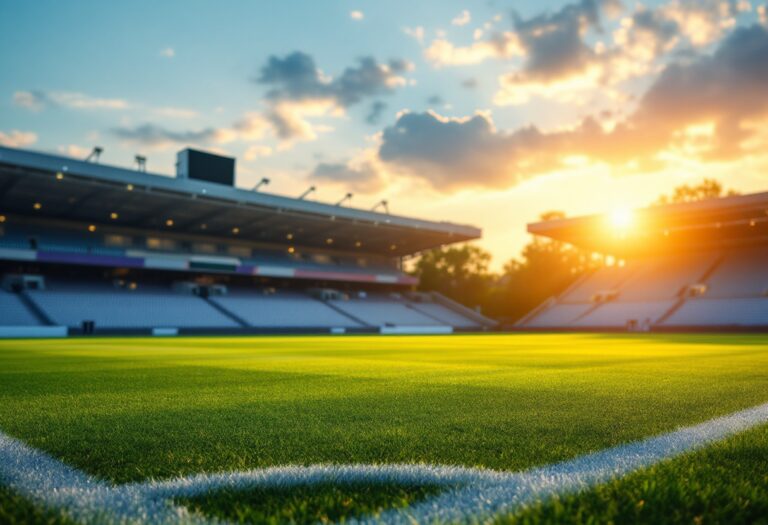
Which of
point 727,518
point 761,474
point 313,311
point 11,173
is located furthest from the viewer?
point 313,311

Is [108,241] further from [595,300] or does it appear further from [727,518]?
[727,518]

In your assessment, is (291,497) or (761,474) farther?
(761,474)

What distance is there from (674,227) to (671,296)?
16.5 ft

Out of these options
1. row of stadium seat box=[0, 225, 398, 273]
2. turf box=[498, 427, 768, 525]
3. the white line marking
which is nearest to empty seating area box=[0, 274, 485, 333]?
row of stadium seat box=[0, 225, 398, 273]

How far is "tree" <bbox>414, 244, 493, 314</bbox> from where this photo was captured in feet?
220

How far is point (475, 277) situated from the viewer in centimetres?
6888

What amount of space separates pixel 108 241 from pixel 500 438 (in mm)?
42836

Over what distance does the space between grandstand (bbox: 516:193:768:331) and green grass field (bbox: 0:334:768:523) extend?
109 ft

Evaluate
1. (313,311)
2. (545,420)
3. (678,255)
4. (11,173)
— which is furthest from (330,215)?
(545,420)

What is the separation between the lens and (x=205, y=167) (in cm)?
3828

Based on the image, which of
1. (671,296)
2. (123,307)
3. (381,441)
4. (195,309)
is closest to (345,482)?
(381,441)

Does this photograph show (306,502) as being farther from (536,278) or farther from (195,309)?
(536,278)

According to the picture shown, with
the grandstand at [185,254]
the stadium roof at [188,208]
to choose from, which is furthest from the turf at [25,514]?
the stadium roof at [188,208]

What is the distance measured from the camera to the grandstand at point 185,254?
32.6 meters
